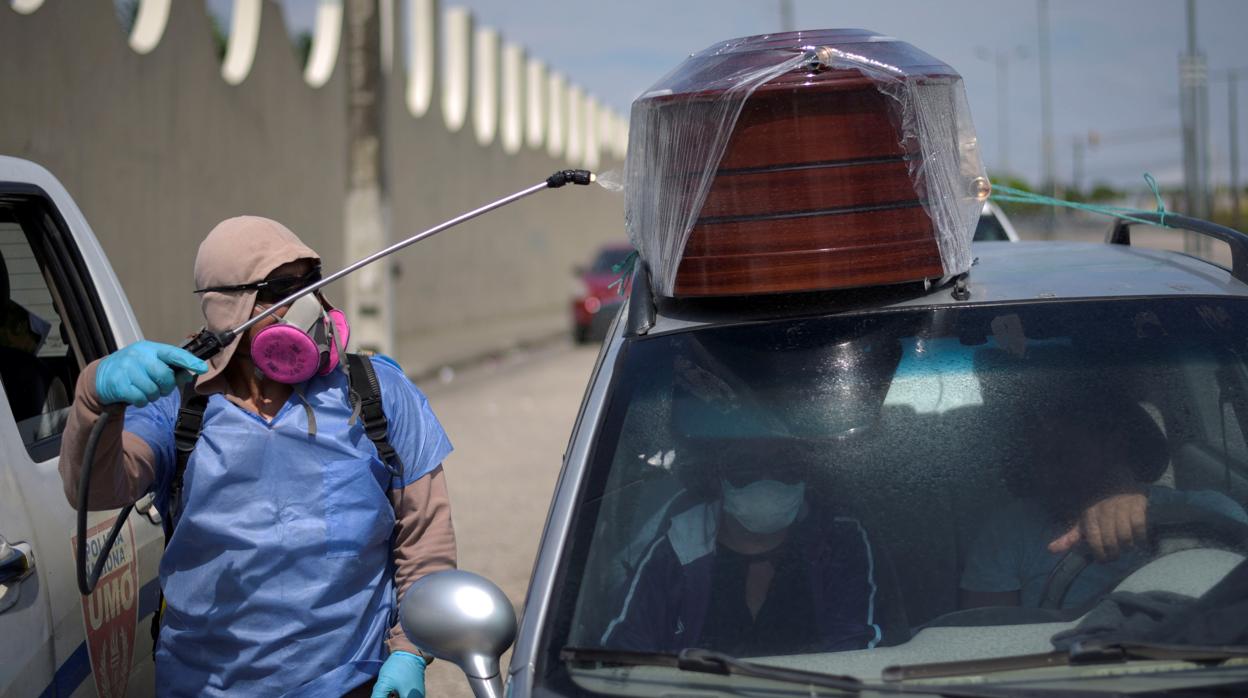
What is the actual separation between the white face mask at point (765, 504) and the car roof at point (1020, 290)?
1.33ft

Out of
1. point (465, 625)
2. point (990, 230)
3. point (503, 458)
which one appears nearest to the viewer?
point (465, 625)

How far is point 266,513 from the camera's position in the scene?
3.02m

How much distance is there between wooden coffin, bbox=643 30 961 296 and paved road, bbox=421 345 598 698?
10.6 ft

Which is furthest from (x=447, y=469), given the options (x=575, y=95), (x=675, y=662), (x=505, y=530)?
(x=575, y=95)

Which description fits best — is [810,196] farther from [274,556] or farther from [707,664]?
[274,556]

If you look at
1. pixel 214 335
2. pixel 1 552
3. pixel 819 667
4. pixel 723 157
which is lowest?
pixel 819 667

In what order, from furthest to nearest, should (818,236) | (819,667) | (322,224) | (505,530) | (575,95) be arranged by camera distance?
1. (575,95)
2. (322,224)
3. (505,530)
4. (818,236)
5. (819,667)

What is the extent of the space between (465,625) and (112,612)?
142 cm

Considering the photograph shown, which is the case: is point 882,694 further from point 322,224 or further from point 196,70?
point 322,224

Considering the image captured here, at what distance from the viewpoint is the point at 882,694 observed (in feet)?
7.50

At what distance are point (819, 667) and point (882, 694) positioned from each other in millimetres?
243

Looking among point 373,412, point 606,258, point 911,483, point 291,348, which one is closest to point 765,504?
point 911,483

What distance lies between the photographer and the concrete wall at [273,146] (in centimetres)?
1265

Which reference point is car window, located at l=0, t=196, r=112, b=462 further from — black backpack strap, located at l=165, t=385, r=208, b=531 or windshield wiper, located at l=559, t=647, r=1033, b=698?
windshield wiper, located at l=559, t=647, r=1033, b=698
